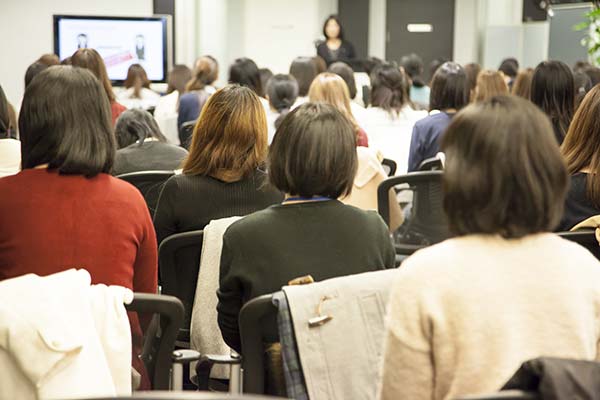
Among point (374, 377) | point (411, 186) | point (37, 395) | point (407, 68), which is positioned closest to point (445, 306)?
point (374, 377)

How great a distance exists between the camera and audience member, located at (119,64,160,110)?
885cm

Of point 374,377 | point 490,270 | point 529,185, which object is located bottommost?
point 374,377

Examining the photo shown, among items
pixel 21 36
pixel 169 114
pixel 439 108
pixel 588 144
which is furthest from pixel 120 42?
pixel 588 144

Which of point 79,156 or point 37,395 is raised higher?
point 79,156

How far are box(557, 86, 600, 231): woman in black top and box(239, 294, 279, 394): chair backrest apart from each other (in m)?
1.42

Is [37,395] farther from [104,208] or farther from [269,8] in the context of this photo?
[269,8]

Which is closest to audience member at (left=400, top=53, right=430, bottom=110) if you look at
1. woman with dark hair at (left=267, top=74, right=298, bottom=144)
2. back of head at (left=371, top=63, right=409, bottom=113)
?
back of head at (left=371, top=63, right=409, bottom=113)

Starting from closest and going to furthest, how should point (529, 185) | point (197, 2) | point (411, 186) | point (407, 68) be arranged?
1. point (529, 185)
2. point (411, 186)
3. point (407, 68)
4. point (197, 2)

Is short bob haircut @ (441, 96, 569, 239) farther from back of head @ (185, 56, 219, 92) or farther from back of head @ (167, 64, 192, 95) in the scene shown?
back of head @ (167, 64, 192, 95)

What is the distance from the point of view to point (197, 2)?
1250 cm

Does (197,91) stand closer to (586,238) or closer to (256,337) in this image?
(586,238)

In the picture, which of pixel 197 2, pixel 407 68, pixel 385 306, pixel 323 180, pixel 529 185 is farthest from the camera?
pixel 197 2

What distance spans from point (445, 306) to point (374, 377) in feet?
1.39

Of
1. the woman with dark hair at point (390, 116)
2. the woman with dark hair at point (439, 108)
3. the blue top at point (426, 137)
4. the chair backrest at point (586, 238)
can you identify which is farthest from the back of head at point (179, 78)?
the chair backrest at point (586, 238)
